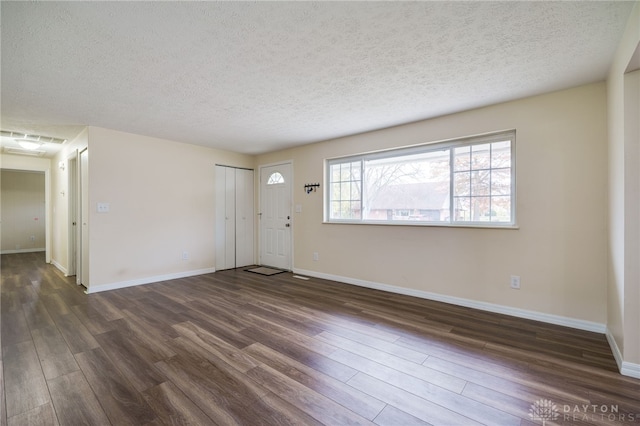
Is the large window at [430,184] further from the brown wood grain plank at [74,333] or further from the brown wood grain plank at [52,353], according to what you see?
the brown wood grain plank at [52,353]

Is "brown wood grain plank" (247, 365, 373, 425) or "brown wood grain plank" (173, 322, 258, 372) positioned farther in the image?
"brown wood grain plank" (173, 322, 258, 372)

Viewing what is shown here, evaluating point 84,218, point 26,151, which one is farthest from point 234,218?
point 26,151

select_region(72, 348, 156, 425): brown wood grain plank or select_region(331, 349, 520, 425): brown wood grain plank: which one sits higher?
select_region(72, 348, 156, 425): brown wood grain plank

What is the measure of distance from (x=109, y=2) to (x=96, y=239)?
3.45 meters

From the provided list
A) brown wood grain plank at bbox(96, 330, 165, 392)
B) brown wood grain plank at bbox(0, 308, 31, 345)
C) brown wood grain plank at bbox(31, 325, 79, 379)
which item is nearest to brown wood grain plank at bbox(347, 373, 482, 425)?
brown wood grain plank at bbox(96, 330, 165, 392)

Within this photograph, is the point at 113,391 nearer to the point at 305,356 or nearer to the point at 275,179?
the point at 305,356

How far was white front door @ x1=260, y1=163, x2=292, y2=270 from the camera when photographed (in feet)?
17.6

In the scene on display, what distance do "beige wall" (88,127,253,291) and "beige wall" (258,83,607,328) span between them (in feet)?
11.6

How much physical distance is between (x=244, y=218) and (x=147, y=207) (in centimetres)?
184

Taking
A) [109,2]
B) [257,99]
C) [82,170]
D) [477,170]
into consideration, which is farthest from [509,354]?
[82,170]

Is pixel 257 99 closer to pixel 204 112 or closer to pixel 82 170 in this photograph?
pixel 204 112

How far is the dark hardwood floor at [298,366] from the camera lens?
61.7 inches

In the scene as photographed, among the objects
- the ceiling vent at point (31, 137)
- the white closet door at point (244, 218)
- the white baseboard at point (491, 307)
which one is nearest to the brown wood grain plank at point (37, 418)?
the white baseboard at point (491, 307)

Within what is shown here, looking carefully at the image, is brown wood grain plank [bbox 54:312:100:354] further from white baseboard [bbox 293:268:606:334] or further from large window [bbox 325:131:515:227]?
large window [bbox 325:131:515:227]
